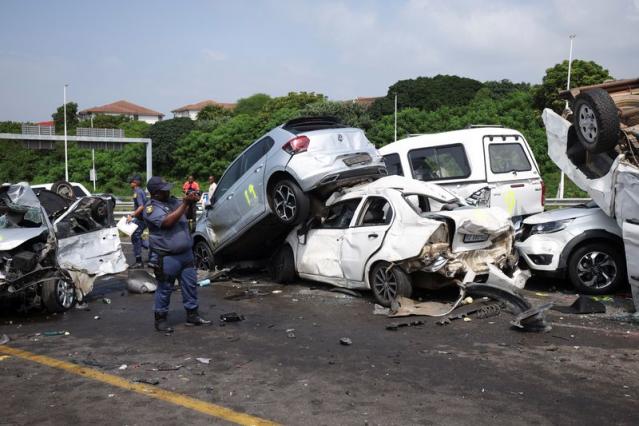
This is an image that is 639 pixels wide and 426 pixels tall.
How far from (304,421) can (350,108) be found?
1738 inches

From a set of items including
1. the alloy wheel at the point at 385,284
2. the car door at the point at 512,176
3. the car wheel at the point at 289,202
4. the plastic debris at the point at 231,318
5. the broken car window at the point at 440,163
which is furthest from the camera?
the broken car window at the point at 440,163

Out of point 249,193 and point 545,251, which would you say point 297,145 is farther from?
point 545,251

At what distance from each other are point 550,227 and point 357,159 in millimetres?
2842

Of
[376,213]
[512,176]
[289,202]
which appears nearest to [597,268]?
Result: [512,176]

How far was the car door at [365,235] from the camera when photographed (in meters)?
7.90

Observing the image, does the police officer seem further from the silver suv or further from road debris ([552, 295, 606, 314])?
road debris ([552, 295, 606, 314])

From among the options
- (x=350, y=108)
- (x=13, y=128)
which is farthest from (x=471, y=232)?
(x=13, y=128)

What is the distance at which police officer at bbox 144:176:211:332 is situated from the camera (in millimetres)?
6754

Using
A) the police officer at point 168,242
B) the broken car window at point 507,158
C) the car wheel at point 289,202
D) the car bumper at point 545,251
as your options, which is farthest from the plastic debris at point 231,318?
the broken car window at point 507,158

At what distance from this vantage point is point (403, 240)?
7523 millimetres

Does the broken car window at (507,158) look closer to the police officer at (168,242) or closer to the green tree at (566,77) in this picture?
the police officer at (168,242)

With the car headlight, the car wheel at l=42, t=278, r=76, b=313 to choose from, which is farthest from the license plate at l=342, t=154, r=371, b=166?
the car wheel at l=42, t=278, r=76, b=313

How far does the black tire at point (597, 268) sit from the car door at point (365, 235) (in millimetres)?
2590

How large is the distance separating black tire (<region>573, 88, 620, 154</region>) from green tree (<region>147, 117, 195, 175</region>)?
159 ft
